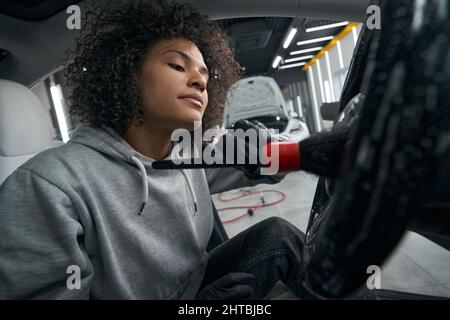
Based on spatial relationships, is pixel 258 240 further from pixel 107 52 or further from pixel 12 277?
pixel 107 52

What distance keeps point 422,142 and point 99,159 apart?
628 millimetres

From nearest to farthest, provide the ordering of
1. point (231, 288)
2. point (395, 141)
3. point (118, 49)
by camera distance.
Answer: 1. point (395, 141)
2. point (231, 288)
3. point (118, 49)

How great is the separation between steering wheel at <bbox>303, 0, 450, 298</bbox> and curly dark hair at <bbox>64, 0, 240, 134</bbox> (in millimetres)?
656

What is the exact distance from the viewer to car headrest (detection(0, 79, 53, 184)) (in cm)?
82

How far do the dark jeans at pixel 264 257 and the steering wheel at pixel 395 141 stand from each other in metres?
0.46

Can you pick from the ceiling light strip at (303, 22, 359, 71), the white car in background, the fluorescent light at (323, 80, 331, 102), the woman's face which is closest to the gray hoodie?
the woman's face

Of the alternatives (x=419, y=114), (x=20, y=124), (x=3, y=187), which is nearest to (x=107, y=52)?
(x=20, y=124)

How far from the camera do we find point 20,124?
850mm

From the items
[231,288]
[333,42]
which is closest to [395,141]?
[231,288]

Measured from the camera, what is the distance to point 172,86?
0.68m

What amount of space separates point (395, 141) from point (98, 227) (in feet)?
1.90

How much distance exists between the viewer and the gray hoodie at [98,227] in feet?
A: 1.62

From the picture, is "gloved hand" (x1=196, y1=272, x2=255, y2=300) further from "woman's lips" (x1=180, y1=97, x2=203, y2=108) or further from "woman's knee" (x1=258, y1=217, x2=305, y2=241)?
"woman's lips" (x1=180, y1=97, x2=203, y2=108)

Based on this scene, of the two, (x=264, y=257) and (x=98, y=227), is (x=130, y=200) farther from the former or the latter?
(x=264, y=257)
